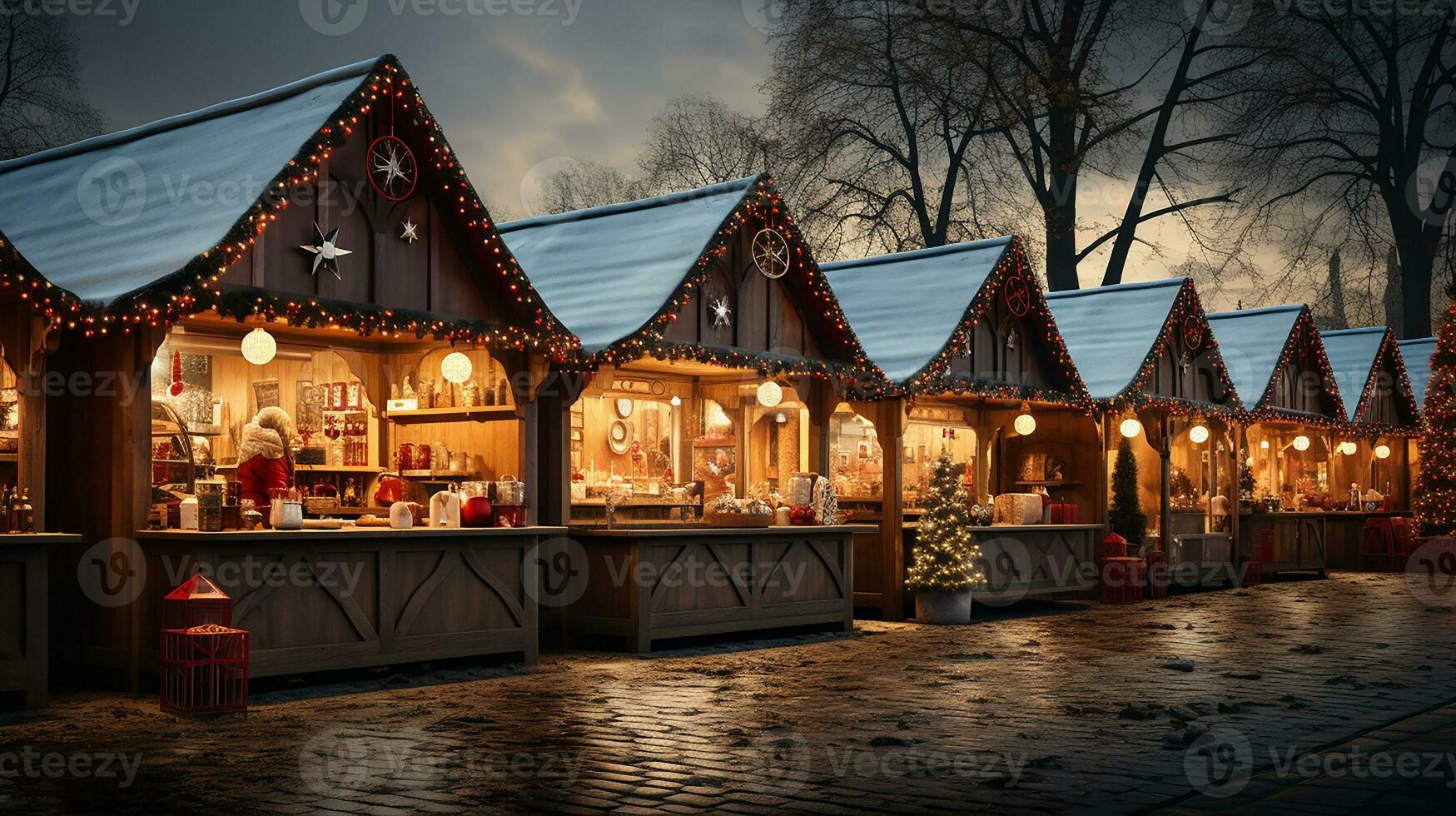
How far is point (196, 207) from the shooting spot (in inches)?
456

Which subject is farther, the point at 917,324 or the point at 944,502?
the point at 917,324

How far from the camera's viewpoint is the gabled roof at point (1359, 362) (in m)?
31.1

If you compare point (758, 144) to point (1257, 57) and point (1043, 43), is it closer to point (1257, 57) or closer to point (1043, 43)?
point (1043, 43)

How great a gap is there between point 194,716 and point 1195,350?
18.5 meters

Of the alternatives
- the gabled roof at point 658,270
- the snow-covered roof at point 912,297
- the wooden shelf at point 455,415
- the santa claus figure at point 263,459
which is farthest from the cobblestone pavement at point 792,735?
the snow-covered roof at point 912,297

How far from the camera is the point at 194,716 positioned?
33.3 ft

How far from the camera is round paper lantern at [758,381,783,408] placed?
1703 cm

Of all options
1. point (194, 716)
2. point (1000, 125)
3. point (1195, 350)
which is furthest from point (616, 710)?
point (1000, 125)

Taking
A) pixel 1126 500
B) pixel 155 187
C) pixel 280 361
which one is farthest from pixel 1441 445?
pixel 155 187

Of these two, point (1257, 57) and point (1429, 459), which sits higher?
point (1257, 57)

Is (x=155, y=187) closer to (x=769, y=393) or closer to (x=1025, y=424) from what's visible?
(x=769, y=393)

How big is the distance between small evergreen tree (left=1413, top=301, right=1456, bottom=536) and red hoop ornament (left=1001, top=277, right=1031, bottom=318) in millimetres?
10242

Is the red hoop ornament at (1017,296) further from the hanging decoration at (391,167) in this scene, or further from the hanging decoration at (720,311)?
the hanging decoration at (391,167)

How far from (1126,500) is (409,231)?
13251 millimetres
